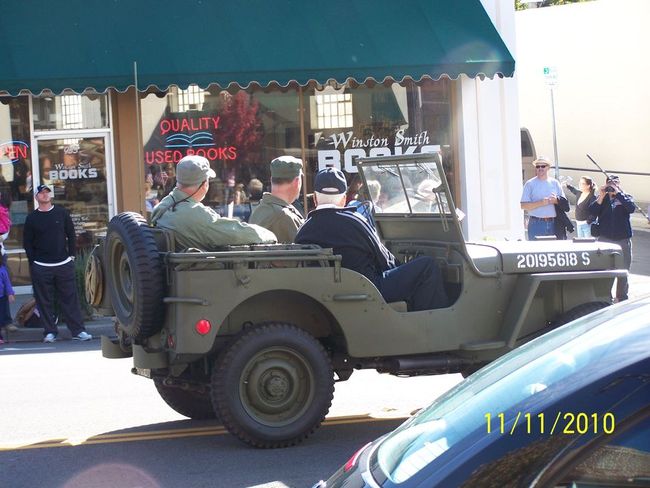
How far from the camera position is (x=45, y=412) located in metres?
8.12

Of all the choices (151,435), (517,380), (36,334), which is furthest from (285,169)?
(36,334)

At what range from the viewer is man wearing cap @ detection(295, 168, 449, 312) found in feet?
22.6

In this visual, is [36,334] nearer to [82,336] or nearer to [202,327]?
[82,336]

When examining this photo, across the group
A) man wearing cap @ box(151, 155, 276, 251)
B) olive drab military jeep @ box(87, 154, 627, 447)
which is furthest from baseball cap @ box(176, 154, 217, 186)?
olive drab military jeep @ box(87, 154, 627, 447)

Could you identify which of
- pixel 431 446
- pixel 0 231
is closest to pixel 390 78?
pixel 0 231

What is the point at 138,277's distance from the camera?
6.36 metres

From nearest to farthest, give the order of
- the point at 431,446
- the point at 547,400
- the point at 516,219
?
1. the point at 547,400
2. the point at 431,446
3. the point at 516,219

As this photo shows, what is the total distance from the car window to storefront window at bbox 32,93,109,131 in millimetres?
13872

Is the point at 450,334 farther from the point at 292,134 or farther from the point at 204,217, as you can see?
the point at 292,134

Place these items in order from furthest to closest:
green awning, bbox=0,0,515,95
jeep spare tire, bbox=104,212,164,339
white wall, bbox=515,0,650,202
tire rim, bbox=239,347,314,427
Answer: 1. white wall, bbox=515,0,650,202
2. green awning, bbox=0,0,515,95
3. tire rim, bbox=239,347,314,427
4. jeep spare tire, bbox=104,212,164,339

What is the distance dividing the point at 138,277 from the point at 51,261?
21.4 ft

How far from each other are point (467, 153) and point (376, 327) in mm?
10163

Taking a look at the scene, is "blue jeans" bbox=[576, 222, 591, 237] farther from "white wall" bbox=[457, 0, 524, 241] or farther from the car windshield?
the car windshield

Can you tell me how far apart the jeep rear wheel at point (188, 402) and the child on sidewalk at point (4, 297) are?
575 cm
